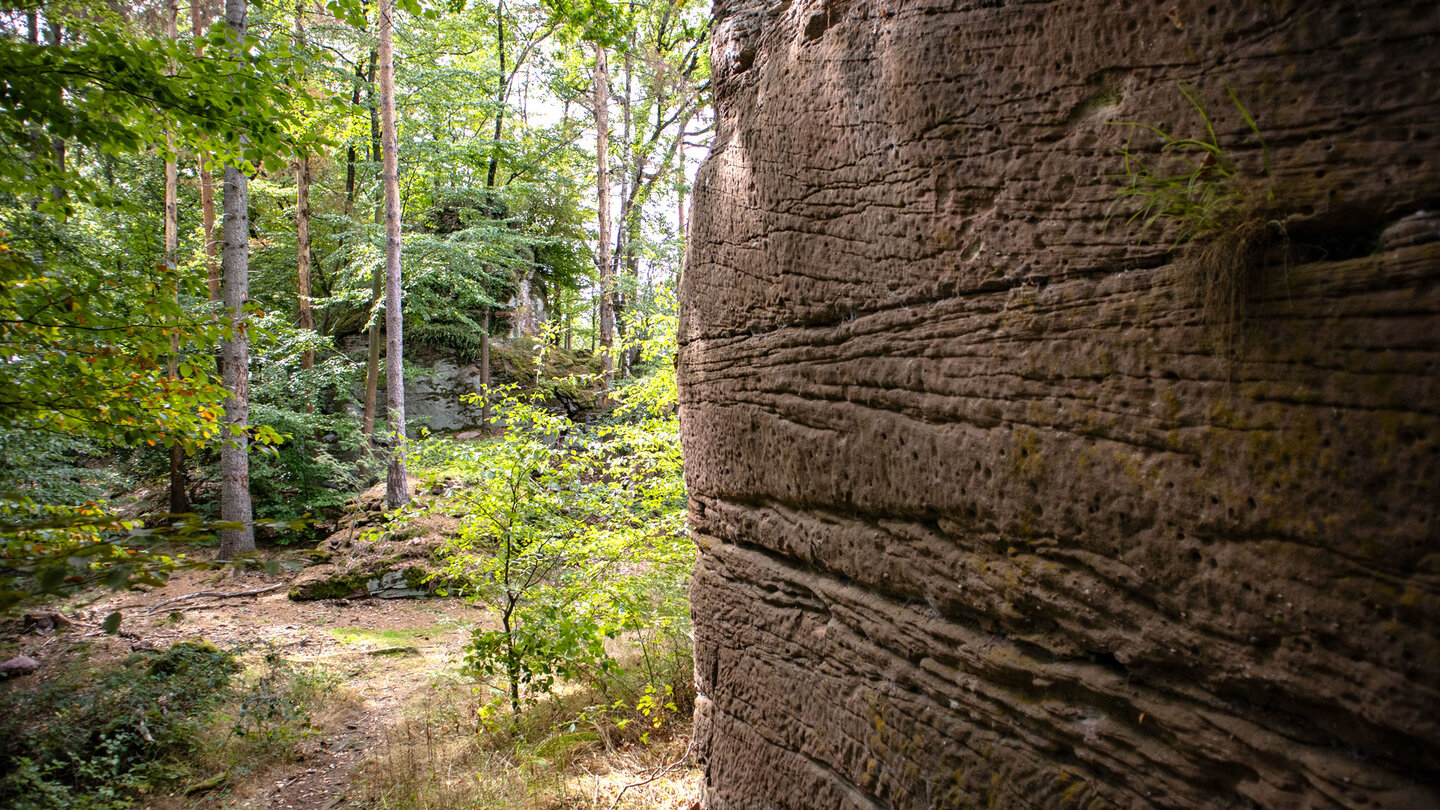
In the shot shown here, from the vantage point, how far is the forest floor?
442 cm

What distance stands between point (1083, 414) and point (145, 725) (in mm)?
6637

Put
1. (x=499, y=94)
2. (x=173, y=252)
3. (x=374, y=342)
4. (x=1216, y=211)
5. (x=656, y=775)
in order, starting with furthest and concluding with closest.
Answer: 1. (x=499, y=94)
2. (x=374, y=342)
3. (x=173, y=252)
4. (x=656, y=775)
5. (x=1216, y=211)

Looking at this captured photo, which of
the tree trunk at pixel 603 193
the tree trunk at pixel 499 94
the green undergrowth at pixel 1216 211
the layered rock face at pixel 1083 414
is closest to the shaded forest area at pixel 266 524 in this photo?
the tree trunk at pixel 603 193

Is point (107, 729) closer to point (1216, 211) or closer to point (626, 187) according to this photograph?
point (1216, 211)

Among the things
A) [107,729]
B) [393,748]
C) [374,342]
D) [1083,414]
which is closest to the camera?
[1083,414]

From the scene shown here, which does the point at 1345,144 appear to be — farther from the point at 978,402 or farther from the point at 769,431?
the point at 769,431

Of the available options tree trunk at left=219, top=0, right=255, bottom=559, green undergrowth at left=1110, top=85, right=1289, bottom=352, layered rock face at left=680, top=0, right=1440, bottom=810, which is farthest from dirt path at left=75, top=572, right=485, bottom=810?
green undergrowth at left=1110, top=85, right=1289, bottom=352

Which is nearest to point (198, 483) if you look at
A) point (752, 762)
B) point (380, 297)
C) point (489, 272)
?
point (380, 297)

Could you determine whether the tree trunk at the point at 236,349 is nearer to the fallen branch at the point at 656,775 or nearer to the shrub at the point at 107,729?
the shrub at the point at 107,729

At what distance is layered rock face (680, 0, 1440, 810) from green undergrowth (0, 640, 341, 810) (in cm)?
422

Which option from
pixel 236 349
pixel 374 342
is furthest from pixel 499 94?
pixel 236 349

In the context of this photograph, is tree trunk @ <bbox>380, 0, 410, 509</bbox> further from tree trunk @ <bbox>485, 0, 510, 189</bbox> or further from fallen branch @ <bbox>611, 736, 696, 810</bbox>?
fallen branch @ <bbox>611, 736, 696, 810</bbox>

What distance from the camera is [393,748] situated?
5.49m

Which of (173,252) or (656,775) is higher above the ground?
(173,252)
